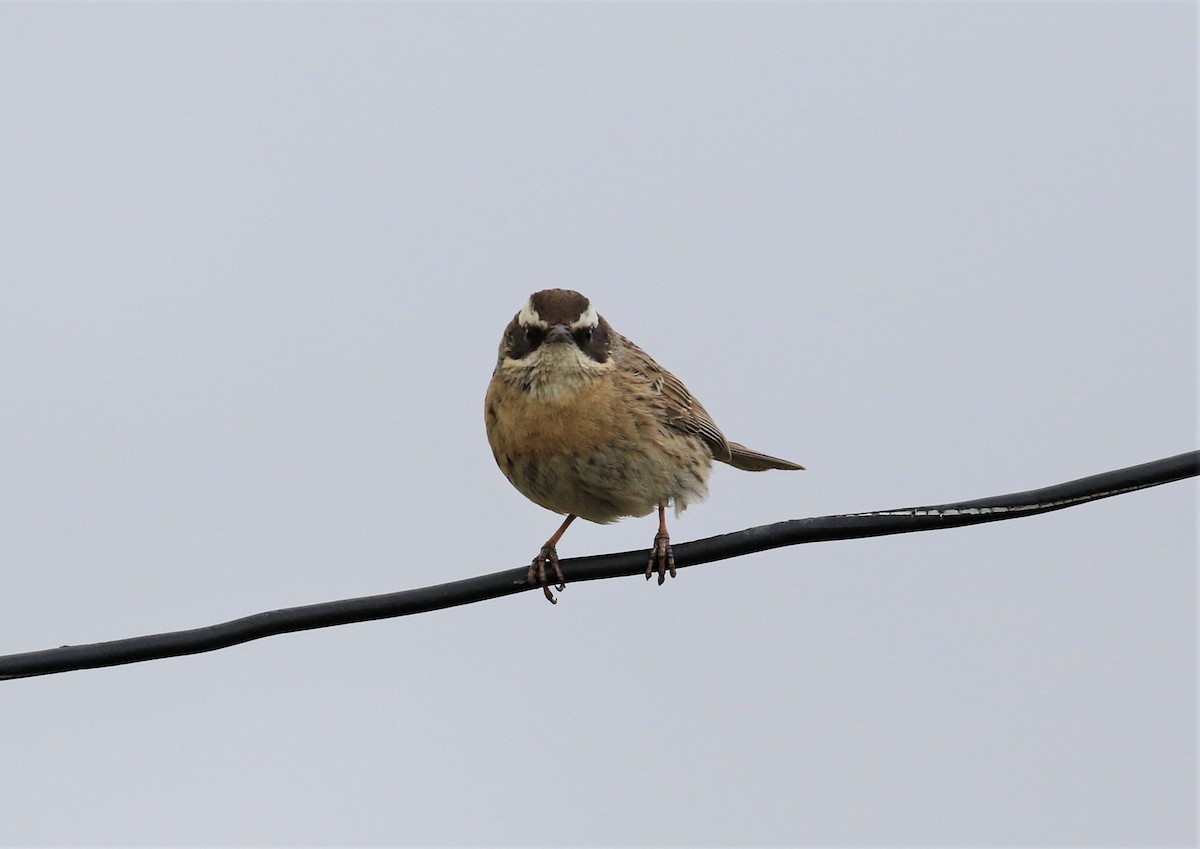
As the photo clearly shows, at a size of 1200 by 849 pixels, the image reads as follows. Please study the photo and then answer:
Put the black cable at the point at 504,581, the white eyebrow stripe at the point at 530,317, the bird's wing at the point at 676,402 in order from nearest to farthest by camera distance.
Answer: the black cable at the point at 504,581, the white eyebrow stripe at the point at 530,317, the bird's wing at the point at 676,402

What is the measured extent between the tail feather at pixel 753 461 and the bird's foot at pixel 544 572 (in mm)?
2569

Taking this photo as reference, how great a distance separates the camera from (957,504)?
7.54 m

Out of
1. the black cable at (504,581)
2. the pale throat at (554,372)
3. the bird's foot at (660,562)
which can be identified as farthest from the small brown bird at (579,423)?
the black cable at (504,581)

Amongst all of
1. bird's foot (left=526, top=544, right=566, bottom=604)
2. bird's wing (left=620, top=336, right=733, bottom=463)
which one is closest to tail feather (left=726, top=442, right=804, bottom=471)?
bird's wing (left=620, top=336, right=733, bottom=463)

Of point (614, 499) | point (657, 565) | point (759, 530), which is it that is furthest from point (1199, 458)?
point (614, 499)

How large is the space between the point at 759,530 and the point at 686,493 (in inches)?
118

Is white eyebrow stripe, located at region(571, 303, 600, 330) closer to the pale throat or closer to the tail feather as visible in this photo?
the pale throat

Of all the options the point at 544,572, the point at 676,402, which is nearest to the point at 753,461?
the point at 676,402

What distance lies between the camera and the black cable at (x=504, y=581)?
725 cm

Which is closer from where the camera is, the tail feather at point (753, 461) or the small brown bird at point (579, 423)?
the small brown bird at point (579, 423)

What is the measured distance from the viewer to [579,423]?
33.3ft

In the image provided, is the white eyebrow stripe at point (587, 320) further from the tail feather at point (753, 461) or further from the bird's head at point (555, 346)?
the tail feather at point (753, 461)

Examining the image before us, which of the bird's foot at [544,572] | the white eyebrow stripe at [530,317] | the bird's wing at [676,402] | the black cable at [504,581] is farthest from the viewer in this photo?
the bird's wing at [676,402]

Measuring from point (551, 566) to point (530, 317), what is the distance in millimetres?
1898
